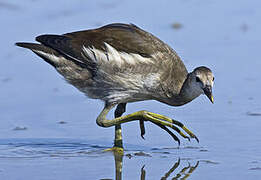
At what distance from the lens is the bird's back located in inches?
274

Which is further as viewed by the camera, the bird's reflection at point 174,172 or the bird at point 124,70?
the bird at point 124,70

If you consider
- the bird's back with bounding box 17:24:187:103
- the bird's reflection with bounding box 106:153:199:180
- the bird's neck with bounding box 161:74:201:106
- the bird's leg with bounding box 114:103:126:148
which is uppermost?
the bird's back with bounding box 17:24:187:103

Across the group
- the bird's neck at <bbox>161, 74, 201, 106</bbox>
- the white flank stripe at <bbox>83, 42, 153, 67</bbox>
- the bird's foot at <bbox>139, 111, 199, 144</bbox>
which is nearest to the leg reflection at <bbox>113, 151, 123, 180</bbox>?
the bird's foot at <bbox>139, 111, 199, 144</bbox>

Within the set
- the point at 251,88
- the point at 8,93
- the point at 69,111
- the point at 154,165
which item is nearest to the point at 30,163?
the point at 154,165

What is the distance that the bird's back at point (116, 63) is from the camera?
695cm

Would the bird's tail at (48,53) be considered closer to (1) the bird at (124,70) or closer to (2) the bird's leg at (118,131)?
(1) the bird at (124,70)

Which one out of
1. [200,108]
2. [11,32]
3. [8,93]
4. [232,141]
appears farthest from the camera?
[11,32]

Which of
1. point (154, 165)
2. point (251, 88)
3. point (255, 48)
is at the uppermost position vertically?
point (255, 48)

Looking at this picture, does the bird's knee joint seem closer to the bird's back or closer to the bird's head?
the bird's back

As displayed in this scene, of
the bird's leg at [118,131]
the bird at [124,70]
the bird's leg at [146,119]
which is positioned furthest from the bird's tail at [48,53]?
the bird's leg at [118,131]

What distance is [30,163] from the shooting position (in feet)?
21.4

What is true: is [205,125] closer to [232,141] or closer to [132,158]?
[232,141]

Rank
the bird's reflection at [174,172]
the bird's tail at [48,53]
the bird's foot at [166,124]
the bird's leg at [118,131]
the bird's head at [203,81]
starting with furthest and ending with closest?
the bird's tail at [48,53] < the bird's leg at [118,131] < the bird's foot at [166,124] < the bird's head at [203,81] < the bird's reflection at [174,172]

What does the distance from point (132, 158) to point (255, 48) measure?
391 centimetres
